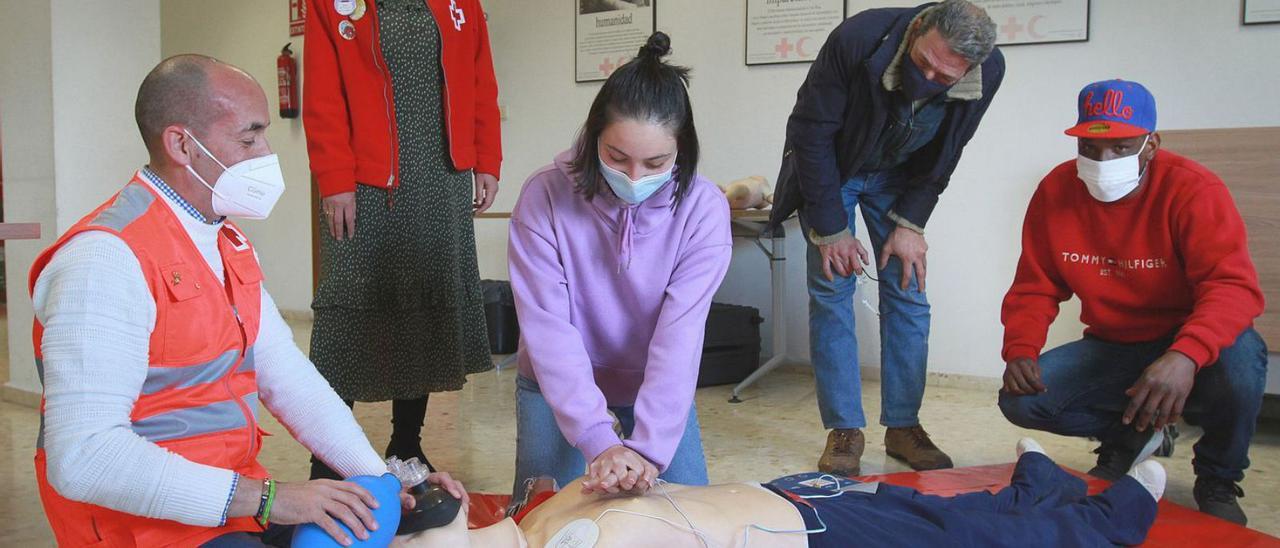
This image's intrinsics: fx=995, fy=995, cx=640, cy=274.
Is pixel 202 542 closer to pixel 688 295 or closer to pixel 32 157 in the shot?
pixel 688 295

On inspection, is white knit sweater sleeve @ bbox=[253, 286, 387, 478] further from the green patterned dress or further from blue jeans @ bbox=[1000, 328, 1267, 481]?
blue jeans @ bbox=[1000, 328, 1267, 481]

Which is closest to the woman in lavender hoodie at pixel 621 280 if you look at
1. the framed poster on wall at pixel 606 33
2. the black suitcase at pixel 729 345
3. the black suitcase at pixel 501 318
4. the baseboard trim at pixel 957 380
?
the black suitcase at pixel 729 345

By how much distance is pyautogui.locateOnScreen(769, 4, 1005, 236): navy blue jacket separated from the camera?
2.36 meters

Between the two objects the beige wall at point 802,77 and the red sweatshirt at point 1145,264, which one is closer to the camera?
the red sweatshirt at point 1145,264

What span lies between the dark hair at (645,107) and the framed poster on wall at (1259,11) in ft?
8.36

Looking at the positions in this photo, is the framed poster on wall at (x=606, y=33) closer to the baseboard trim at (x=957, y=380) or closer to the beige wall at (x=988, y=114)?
the beige wall at (x=988, y=114)

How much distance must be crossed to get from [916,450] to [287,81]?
4.91 meters

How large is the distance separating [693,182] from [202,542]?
994mm

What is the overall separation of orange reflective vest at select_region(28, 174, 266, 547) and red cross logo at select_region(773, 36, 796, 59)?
320cm

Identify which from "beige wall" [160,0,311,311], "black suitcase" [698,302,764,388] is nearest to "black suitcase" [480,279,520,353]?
"black suitcase" [698,302,764,388]

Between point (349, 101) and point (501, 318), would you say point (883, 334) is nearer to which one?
point (349, 101)

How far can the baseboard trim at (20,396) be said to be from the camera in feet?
11.5

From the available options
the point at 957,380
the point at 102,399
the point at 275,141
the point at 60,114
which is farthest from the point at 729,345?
the point at 275,141

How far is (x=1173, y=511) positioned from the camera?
79.6 inches
